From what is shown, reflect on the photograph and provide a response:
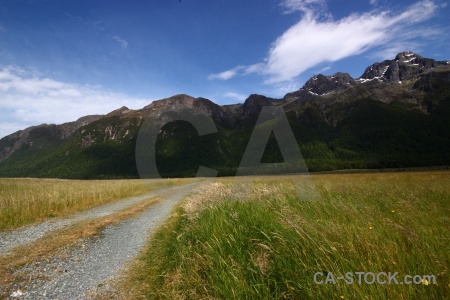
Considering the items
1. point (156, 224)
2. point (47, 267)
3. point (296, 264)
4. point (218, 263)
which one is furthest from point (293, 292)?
point (156, 224)

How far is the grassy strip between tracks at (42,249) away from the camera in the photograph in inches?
224

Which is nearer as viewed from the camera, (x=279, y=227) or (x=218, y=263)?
(x=218, y=263)

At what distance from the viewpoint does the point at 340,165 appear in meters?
159

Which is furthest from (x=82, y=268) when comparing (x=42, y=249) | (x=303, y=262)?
(x=303, y=262)

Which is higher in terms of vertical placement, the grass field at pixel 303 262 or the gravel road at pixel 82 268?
the grass field at pixel 303 262

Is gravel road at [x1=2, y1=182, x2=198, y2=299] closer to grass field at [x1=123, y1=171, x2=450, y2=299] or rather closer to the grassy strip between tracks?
the grassy strip between tracks

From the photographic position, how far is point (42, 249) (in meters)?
7.71

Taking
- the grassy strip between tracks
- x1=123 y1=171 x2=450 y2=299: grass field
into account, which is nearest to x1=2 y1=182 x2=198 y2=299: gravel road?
the grassy strip between tracks

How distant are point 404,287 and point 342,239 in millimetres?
1233

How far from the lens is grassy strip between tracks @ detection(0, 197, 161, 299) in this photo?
570 centimetres

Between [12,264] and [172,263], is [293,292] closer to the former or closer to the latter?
[172,263]

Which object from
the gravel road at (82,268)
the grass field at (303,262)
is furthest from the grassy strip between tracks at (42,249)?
the grass field at (303,262)

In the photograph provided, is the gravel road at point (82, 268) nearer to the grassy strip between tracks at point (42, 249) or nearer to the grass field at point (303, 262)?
the grassy strip between tracks at point (42, 249)

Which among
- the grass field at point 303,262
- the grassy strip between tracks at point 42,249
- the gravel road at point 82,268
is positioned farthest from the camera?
the grassy strip between tracks at point 42,249
